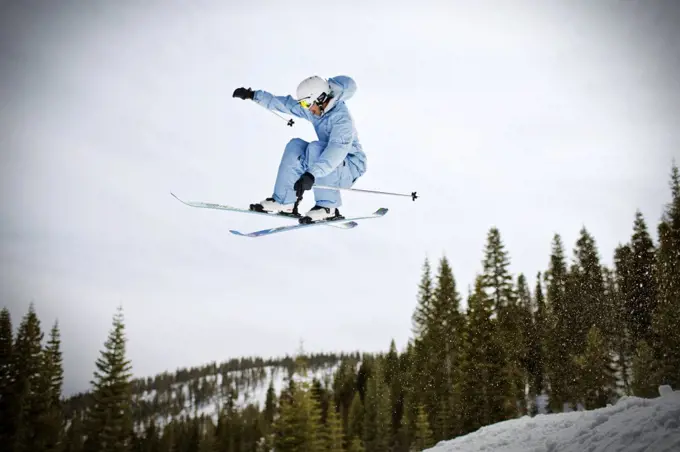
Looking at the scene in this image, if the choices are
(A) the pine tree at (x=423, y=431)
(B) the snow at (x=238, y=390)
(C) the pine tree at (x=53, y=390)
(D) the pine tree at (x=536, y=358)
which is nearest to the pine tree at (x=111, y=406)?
(C) the pine tree at (x=53, y=390)

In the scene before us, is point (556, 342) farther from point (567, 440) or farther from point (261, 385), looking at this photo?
point (261, 385)

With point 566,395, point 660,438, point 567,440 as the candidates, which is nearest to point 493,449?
point 567,440

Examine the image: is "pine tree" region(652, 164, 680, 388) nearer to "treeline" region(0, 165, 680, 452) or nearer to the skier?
"treeline" region(0, 165, 680, 452)

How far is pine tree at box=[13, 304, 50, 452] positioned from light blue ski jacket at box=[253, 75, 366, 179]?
36.7 m

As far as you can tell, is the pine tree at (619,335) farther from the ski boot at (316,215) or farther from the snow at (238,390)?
the snow at (238,390)

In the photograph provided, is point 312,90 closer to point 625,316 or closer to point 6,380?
point 6,380

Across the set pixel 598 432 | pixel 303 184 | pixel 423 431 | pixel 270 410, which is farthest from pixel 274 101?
pixel 270 410

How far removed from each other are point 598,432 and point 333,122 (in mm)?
6521

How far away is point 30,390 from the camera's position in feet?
110

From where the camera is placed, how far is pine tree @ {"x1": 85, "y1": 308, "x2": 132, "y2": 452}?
27203mm

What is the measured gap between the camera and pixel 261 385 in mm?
169000

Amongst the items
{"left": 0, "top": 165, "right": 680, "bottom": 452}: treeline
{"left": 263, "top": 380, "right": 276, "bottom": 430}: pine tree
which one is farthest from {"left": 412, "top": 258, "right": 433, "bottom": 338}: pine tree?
{"left": 263, "top": 380, "right": 276, "bottom": 430}: pine tree

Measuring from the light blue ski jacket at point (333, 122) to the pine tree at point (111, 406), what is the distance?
A: 27480 mm

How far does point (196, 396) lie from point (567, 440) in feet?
574
